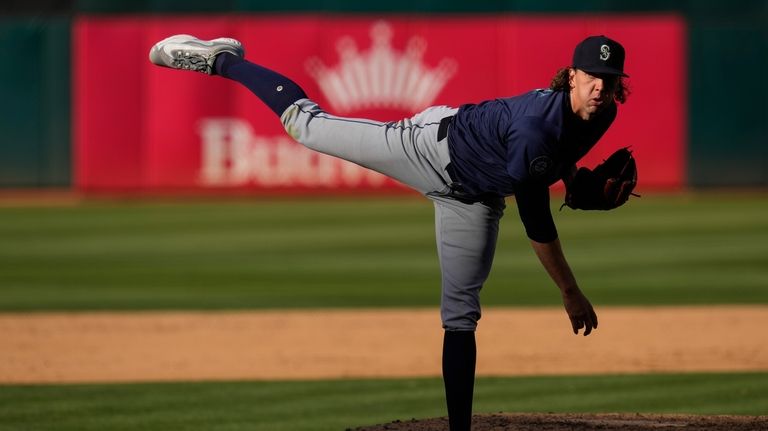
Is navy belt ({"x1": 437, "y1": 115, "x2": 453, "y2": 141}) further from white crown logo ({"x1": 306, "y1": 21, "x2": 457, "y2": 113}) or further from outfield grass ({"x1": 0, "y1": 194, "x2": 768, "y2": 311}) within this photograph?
white crown logo ({"x1": 306, "y1": 21, "x2": 457, "y2": 113})

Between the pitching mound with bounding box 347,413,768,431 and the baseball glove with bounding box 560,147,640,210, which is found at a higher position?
the baseball glove with bounding box 560,147,640,210

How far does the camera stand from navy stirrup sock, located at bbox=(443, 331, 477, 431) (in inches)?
187

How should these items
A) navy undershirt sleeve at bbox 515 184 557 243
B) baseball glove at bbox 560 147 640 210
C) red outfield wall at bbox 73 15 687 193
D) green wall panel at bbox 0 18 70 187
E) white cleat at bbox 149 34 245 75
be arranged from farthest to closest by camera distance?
1. green wall panel at bbox 0 18 70 187
2. red outfield wall at bbox 73 15 687 193
3. white cleat at bbox 149 34 245 75
4. baseball glove at bbox 560 147 640 210
5. navy undershirt sleeve at bbox 515 184 557 243

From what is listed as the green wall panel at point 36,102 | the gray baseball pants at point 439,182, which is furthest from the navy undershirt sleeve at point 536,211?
the green wall panel at point 36,102

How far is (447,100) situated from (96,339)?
10.7 metres

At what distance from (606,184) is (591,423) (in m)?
1.07

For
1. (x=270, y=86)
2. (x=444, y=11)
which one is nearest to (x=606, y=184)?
(x=270, y=86)

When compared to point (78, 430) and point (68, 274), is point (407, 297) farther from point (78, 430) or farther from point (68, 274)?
point (78, 430)

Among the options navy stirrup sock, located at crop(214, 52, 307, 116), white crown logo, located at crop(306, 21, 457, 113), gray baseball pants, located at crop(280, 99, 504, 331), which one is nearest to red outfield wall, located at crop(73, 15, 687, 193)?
white crown logo, located at crop(306, 21, 457, 113)

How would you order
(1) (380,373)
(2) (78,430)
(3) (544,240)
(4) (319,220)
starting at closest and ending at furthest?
(3) (544,240) → (2) (78,430) → (1) (380,373) → (4) (319,220)

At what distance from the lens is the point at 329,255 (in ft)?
43.2

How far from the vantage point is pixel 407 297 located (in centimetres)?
1052

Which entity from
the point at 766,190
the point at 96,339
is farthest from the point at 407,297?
the point at 766,190

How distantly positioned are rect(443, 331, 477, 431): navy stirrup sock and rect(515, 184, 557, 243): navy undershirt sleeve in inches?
19.9
